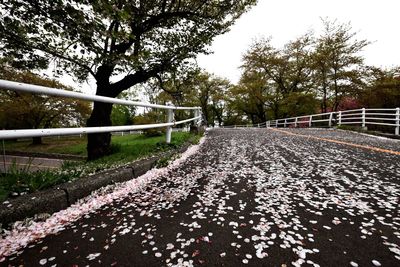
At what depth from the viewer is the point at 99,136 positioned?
837 cm

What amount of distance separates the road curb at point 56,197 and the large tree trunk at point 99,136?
18.2ft

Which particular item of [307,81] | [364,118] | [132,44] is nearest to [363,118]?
[364,118]

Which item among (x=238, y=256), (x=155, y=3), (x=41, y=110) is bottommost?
(x=238, y=256)

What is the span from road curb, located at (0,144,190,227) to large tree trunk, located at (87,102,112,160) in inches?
218

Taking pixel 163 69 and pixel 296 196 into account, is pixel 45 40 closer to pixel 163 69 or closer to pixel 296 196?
pixel 163 69

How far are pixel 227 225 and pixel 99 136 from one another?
7.69m

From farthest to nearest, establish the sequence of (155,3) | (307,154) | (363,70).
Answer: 1. (363,70)
2. (155,3)
3. (307,154)

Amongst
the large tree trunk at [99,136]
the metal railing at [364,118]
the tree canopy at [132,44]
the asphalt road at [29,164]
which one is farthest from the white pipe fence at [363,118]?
the asphalt road at [29,164]

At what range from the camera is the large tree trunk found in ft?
26.5

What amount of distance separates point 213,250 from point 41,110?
1285 inches

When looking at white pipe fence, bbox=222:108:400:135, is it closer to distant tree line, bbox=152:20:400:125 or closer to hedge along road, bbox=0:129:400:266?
distant tree line, bbox=152:20:400:125

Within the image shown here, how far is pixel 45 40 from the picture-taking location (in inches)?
264

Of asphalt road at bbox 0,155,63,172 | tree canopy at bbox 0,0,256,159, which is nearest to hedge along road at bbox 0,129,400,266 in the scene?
asphalt road at bbox 0,155,63,172

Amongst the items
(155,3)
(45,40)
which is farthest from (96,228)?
(155,3)
